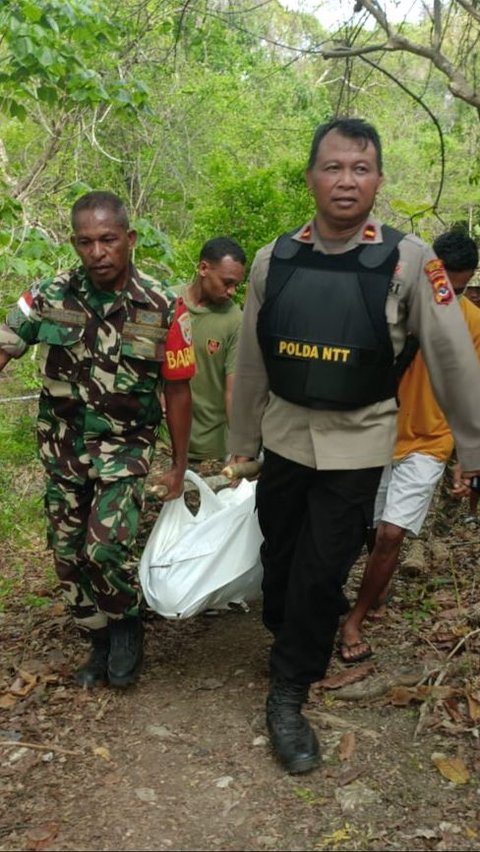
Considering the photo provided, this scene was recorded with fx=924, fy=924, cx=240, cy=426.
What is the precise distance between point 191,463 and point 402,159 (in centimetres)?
1487

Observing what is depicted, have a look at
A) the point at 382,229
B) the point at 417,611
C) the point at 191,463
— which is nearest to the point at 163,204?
the point at 191,463

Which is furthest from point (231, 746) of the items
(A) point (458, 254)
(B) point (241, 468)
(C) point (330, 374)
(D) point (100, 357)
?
(A) point (458, 254)

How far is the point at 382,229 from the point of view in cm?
287

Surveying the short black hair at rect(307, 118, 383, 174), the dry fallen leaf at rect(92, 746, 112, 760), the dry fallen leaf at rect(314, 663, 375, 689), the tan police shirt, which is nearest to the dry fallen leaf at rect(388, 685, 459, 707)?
the dry fallen leaf at rect(314, 663, 375, 689)

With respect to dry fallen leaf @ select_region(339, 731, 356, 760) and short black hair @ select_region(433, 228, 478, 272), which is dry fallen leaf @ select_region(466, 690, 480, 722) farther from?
short black hair @ select_region(433, 228, 478, 272)

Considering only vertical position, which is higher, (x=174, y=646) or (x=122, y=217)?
(x=122, y=217)

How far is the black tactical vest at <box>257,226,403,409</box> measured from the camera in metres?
2.78

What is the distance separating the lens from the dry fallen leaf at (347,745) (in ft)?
9.97

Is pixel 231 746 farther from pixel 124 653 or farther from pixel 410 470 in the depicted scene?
pixel 410 470

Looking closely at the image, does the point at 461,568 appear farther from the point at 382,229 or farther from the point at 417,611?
the point at 382,229

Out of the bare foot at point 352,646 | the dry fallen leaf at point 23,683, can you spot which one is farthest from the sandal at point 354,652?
the dry fallen leaf at point 23,683

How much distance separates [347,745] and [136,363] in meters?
1.52

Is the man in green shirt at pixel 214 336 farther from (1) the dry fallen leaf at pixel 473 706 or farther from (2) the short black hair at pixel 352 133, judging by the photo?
(1) the dry fallen leaf at pixel 473 706

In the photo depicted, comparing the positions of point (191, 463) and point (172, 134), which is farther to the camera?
point (172, 134)
